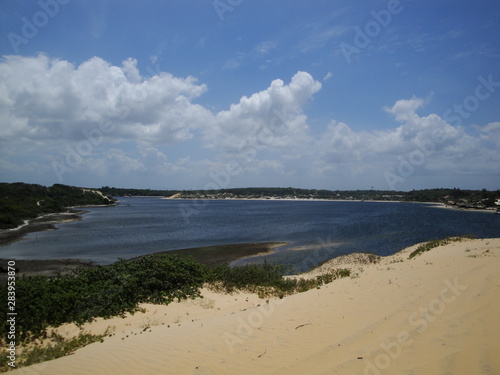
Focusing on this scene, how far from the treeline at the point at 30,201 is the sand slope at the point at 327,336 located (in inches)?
1973

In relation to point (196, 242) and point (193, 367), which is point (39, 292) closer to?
point (193, 367)

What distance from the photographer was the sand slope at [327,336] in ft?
19.5

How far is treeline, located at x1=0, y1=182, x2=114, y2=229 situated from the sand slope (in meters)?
50.1

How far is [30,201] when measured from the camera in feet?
238

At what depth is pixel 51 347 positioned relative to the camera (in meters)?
8.16

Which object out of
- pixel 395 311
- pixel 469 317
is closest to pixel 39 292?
pixel 395 311

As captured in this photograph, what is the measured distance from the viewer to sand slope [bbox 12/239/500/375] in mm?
5953

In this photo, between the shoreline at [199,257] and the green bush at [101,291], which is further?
the shoreline at [199,257]

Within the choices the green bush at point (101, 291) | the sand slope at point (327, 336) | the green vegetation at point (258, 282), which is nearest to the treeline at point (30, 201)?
the green bush at point (101, 291)

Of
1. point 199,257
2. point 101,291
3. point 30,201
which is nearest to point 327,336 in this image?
point 101,291

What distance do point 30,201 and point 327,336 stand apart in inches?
3341

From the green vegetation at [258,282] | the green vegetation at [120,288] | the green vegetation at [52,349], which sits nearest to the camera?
the green vegetation at [52,349]

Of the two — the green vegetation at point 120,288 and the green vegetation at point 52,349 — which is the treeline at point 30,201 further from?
the green vegetation at point 52,349

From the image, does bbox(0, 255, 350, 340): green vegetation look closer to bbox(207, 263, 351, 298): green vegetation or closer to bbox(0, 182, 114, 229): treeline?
bbox(207, 263, 351, 298): green vegetation
